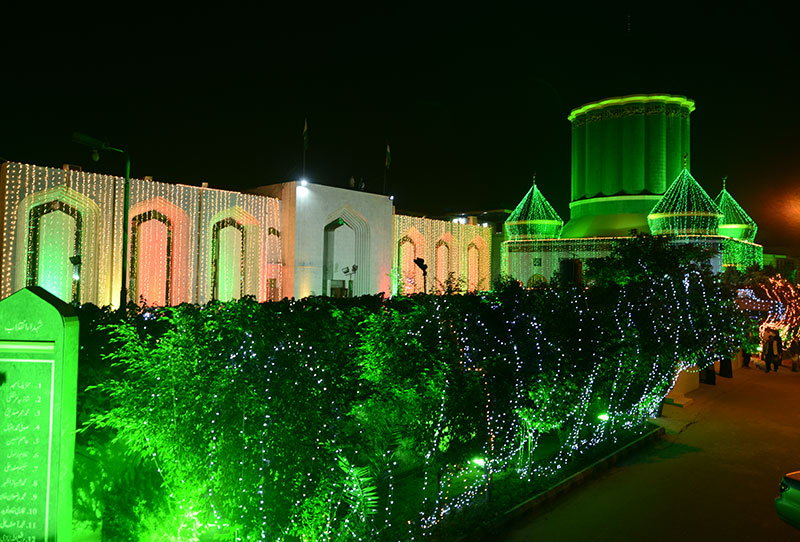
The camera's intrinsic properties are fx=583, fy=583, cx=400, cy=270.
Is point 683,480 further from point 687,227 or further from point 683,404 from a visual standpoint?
point 687,227

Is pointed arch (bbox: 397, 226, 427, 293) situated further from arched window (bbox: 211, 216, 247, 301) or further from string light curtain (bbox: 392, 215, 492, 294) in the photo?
arched window (bbox: 211, 216, 247, 301)

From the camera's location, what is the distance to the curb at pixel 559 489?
6318mm

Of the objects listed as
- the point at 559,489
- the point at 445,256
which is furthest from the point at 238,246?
the point at 559,489

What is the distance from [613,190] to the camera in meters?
29.9

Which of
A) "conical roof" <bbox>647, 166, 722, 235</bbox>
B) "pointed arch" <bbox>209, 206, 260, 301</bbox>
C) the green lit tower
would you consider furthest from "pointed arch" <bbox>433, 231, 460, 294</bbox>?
"pointed arch" <bbox>209, 206, 260, 301</bbox>

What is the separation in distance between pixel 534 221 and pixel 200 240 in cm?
1607

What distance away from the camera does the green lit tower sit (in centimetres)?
2905

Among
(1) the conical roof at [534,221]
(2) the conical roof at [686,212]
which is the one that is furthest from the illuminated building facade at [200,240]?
(2) the conical roof at [686,212]

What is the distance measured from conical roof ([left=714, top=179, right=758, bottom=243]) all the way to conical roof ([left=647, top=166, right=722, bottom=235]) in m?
3.96

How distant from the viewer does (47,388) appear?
4133 mm

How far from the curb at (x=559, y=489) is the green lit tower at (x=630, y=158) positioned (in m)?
19.8

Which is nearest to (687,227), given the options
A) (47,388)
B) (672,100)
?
(672,100)

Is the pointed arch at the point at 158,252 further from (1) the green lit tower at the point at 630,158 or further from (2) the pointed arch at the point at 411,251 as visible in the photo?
(1) the green lit tower at the point at 630,158

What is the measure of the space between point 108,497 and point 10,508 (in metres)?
1.24
